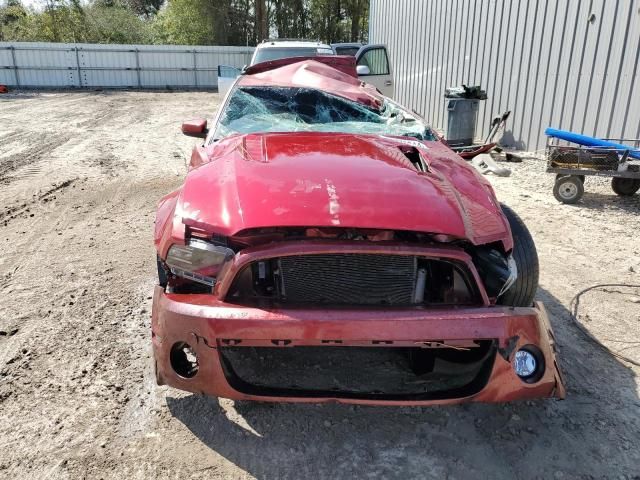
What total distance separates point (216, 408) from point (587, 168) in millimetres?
5212

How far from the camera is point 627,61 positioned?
6895mm

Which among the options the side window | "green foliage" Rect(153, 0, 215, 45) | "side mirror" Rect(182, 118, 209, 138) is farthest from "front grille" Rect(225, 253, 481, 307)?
"green foliage" Rect(153, 0, 215, 45)

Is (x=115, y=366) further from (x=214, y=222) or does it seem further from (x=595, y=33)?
(x=595, y=33)

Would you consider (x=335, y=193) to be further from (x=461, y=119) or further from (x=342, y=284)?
(x=461, y=119)

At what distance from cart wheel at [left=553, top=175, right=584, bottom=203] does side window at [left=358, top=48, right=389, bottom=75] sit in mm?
5870

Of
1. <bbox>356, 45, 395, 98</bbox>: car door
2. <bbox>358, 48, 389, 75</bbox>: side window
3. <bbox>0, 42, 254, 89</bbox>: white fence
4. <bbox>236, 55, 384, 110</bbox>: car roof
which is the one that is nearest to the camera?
<bbox>236, 55, 384, 110</bbox>: car roof

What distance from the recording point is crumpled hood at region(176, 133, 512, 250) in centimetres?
218

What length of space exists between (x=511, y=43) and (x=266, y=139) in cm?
749

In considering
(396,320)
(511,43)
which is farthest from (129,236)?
(511,43)

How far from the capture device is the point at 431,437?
2404 mm

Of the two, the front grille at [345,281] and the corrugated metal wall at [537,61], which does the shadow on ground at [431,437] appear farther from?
the corrugated metal wall at [537,61]

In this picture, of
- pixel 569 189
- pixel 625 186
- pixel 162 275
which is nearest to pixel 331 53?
pixel 569 189

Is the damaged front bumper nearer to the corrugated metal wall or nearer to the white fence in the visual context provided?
the corrugated metal wall

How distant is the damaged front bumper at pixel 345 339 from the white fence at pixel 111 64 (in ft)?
77.4
